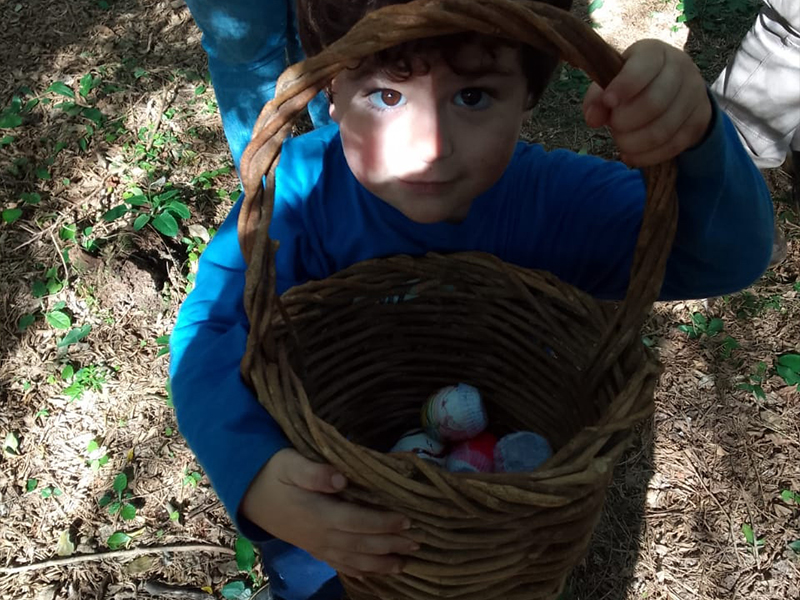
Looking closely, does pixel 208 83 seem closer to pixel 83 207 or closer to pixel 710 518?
pixel 83 207

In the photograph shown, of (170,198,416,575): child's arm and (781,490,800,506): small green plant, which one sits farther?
(781,490,800,506): small green plant

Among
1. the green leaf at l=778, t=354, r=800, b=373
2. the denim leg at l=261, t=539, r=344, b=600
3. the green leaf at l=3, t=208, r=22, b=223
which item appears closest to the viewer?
the denim leg at l=261, t=539, r=344, b=600

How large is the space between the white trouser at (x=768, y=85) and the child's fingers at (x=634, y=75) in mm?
1618

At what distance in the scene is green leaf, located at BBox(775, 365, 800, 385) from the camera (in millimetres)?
1982

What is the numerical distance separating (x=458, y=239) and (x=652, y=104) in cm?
63

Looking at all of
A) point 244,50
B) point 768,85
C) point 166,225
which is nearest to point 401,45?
point 244,50

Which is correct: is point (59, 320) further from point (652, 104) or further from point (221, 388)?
point (652, 104)

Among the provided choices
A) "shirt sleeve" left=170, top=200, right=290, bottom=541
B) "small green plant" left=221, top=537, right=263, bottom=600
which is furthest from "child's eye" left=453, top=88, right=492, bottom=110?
"small green plant" left=221, top=537, right=263, bottom=600

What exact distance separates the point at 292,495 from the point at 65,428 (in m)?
1.30

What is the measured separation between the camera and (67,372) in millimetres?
2047

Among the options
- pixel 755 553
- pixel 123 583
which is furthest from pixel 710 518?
pixel 123 583

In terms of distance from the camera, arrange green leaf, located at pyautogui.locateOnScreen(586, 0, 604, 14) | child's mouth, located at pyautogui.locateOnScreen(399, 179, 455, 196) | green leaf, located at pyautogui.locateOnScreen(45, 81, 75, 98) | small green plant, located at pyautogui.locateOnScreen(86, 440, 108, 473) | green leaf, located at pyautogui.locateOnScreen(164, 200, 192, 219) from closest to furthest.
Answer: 1. child's mouth, located at pyautogui.locateOnScreen(399, 179, 455, 196)
2. small green plant, located at pyautogui.locateOnScreen(86, 440, 108, 473)
3. green leaf, located at pyautogui.locateOnScreen(164, 200, 192, 219)
4. green leaf, located at pyautogui.locateOnScreen(45, 81, 75, 98)
5. green leaf, located at pyautogui.locateOnScreen(586, 0, 604, 14)

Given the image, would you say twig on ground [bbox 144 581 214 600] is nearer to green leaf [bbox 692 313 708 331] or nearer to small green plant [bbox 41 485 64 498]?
small green plant [bbox 41 485 64 498]

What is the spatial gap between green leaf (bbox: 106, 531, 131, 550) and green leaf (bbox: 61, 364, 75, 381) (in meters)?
0.52
